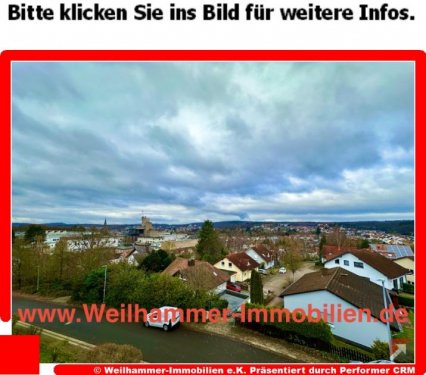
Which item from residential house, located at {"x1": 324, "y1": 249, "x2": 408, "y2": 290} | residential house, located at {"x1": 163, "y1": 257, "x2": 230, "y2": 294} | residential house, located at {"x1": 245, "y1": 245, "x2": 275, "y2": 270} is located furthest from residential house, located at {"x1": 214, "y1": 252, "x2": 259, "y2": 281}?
residential house, located at {"x1": 324, "y1": 249, "x2": 408, "y2": 290}

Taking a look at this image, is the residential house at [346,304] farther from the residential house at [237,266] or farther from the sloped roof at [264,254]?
the sloped roof at [264,254]

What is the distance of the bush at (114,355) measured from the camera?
14.1 feet

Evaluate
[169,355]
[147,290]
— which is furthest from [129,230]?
[169,355]

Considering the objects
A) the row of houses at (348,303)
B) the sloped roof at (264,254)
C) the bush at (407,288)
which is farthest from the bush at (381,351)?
the sloped roof at (264,254)

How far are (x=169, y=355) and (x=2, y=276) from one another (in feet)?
17.4

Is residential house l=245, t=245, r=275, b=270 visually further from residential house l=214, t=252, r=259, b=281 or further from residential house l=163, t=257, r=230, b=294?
residential house l=163, t=257, r=230, b=294

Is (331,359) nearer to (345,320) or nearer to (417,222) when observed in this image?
(345,320)

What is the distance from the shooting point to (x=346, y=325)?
345 inches

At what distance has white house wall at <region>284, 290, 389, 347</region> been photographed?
8.10 meters

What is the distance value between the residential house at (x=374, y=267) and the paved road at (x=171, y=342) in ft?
45.4

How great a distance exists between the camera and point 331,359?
6.73 meters

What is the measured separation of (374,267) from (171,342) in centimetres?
1676

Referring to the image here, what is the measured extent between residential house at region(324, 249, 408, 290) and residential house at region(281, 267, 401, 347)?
22.4ft

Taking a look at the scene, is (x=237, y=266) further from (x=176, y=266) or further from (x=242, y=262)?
(x=176, y=266)
